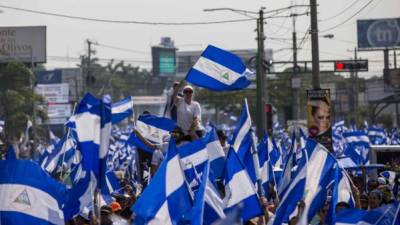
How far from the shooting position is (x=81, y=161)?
12.3 metres

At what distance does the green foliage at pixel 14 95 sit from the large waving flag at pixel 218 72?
55041 mm

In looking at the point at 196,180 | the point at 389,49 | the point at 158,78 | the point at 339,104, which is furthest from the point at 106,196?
the point at 158,78

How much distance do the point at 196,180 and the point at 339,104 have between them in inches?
3970

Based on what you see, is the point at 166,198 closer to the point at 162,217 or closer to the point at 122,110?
the point at 162,217

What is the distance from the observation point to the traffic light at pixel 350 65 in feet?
147

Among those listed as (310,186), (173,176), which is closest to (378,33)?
(310,186)

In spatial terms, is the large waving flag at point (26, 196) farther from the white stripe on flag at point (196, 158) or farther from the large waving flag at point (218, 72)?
the large waving flag at point (218, 72)

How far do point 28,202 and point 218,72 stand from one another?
5357 millimetres

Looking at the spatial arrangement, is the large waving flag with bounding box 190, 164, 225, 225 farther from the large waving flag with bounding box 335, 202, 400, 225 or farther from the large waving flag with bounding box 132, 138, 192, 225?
the large waving flag with bounding box 335, 202, 400, 225

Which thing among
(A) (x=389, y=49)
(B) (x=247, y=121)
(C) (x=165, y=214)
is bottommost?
(C) (x=165, y=214)

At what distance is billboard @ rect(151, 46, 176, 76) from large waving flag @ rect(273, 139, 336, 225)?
154 metres

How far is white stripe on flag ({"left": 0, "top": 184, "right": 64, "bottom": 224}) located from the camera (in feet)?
36.9

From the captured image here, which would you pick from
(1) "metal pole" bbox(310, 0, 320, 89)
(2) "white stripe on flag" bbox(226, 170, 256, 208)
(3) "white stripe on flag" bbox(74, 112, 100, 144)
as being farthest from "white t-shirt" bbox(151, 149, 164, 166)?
(1) "metal pole" bbox(310, 0, 320, 89)

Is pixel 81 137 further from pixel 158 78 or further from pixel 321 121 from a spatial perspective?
pixel 158 78
